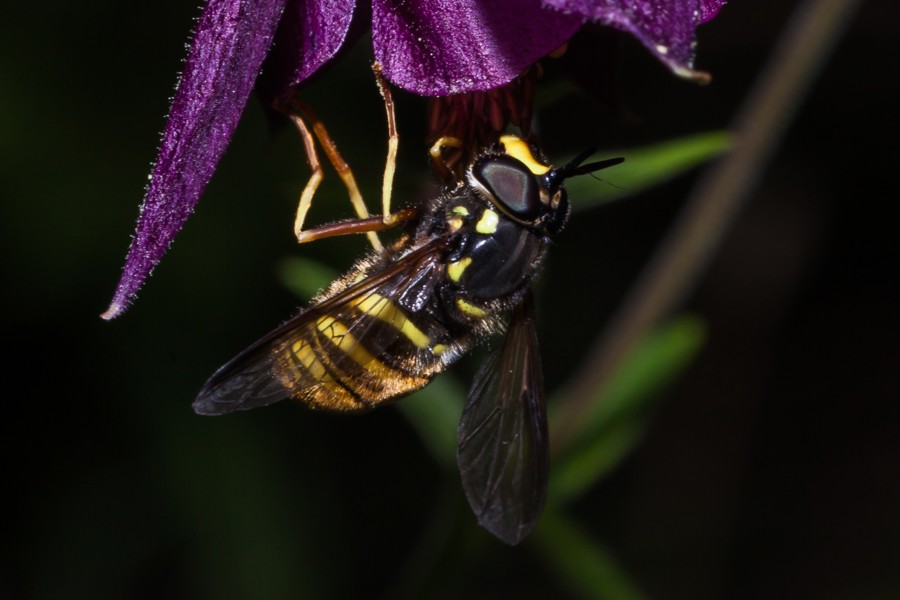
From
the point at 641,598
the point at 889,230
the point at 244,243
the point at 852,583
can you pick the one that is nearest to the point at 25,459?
the point at 244,243

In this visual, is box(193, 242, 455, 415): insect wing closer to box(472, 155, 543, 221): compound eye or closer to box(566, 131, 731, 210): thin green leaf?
box(472, 155, 543, 221): compound eye

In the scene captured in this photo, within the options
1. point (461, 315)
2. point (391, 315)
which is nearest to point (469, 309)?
point (461, 315)

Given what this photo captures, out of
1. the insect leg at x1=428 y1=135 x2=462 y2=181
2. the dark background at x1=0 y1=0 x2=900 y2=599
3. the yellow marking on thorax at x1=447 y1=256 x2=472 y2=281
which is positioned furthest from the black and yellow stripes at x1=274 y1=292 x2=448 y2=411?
the dark background at x1=0 y1=0 x2=900 y2=599

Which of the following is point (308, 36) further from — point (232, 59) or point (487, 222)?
point (487, 222)

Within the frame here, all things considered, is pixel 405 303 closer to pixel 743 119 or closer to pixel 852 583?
pixel 743 119

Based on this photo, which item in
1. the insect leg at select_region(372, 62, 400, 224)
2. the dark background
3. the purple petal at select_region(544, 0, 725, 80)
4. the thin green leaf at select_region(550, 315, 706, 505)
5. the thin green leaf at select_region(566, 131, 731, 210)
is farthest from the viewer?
the dark background

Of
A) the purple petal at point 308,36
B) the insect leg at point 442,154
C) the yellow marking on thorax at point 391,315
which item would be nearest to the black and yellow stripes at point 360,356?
the yellow marking on thorax at point 391,315
